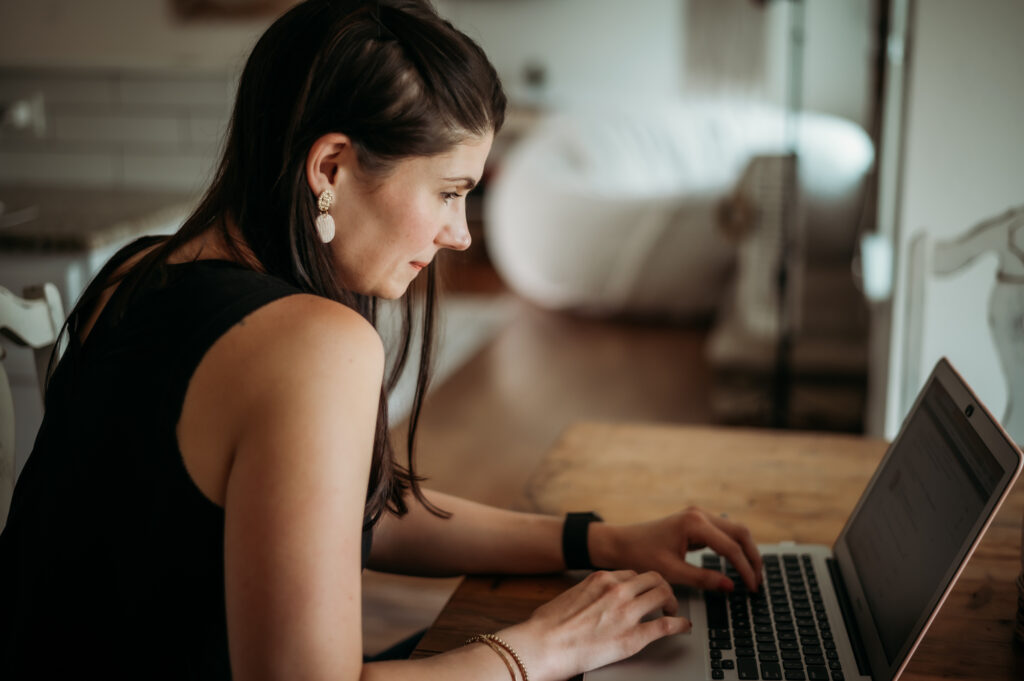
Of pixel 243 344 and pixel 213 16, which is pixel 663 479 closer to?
pixel 243 344

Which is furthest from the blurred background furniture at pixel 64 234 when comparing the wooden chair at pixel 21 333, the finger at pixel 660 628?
the finger at pixel 660 628

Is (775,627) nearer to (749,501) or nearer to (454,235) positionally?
(749,501)

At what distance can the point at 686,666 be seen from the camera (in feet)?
2.77

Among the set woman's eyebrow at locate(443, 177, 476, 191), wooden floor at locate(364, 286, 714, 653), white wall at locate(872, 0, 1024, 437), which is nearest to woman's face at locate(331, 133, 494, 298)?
woman's eyebrow at locate(443, 177, 476, 191)

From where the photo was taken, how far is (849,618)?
3.00ft

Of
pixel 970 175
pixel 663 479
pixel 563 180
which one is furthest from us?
pixel 563 180

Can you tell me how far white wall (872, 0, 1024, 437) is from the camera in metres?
1.87

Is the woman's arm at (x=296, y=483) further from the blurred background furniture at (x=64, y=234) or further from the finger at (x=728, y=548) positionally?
the blurred background furniture at (x=64, y=234)

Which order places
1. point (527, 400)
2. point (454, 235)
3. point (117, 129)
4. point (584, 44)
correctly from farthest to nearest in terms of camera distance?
point (584, 44) → point (527, 400) → point (117, 129) → point (454, 235)

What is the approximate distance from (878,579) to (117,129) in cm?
280

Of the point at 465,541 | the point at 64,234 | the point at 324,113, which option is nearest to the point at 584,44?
the point at 64,234

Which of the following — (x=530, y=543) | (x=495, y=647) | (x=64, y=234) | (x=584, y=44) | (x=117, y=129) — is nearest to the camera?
(x=495, y=647)

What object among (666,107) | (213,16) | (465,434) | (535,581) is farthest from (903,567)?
(666,107)

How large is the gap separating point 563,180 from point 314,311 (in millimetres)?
3820
